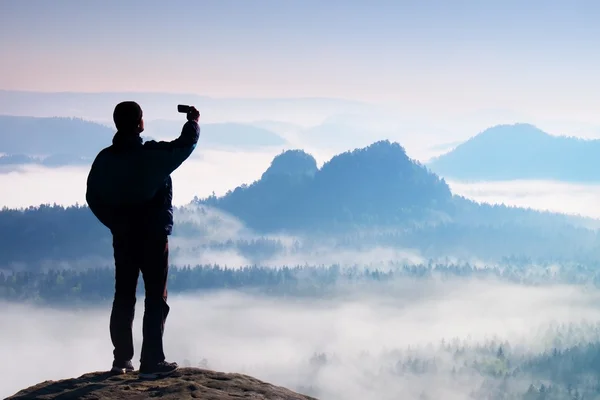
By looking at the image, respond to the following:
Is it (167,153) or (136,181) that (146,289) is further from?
(167,153)

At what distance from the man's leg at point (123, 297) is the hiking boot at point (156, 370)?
53cm

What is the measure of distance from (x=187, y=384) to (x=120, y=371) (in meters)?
1.77

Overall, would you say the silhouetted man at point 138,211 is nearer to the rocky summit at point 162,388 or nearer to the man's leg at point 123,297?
the man's leg at point 123,297

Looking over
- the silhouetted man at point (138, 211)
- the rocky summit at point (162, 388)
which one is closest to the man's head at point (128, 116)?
the silhouetted man at point (138, 211)

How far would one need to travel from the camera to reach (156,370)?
1359 centimetres

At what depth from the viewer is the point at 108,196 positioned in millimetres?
12953

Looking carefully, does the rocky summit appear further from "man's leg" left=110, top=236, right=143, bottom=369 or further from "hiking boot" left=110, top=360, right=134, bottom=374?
"man's leg" left=110, top=236, right=143, bottom=369

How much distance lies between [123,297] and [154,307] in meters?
0.64

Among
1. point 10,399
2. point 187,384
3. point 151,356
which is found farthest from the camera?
point 151,356

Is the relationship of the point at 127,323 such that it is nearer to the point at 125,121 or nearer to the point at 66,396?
the point at 66,396

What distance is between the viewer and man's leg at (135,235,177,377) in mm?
13281

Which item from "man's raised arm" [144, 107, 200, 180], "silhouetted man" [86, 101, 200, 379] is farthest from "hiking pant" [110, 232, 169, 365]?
"man's raised arm" [144, 107, 200, 180]

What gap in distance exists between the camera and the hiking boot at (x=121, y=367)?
13648 mm

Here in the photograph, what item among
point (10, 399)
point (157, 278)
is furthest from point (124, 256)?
point (10, 399)
